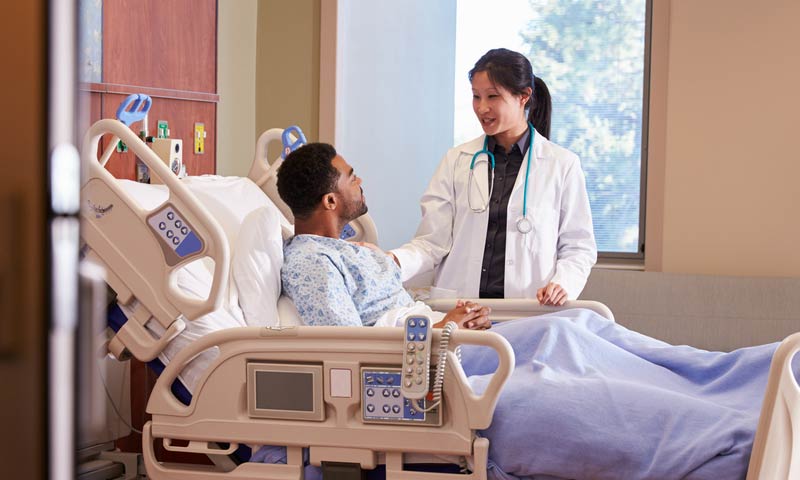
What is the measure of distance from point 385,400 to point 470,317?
2.08 feet

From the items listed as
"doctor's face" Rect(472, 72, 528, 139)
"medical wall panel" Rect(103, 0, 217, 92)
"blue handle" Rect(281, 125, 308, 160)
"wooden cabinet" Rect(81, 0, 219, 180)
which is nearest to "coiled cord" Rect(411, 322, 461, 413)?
"doctor's face" Rect(472, 72, 528, 139)

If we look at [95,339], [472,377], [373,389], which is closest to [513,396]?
[472,377]

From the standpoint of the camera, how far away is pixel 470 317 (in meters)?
2.43

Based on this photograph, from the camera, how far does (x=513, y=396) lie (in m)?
1.82

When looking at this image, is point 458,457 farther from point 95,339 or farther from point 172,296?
point 95,339

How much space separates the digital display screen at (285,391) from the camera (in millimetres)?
1903

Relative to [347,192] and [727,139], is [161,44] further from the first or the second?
[727,139]

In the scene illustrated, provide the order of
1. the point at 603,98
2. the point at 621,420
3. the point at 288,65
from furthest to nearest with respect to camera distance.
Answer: the point at 603,98, the point at 288,65, the point at 621,420

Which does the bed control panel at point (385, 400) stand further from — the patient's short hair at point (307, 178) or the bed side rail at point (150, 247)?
the patient's short hair at point (307, 178)

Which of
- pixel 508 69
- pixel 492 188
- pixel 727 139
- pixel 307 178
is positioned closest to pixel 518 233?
pixel 492 188

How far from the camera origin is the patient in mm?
1685

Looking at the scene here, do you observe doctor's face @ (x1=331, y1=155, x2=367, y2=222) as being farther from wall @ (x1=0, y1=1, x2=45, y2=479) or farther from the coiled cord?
wall @ (x1=0, y1=1, x2=45, y2=479)

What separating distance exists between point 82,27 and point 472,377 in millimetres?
1727

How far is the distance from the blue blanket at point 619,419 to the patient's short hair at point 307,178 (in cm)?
69
